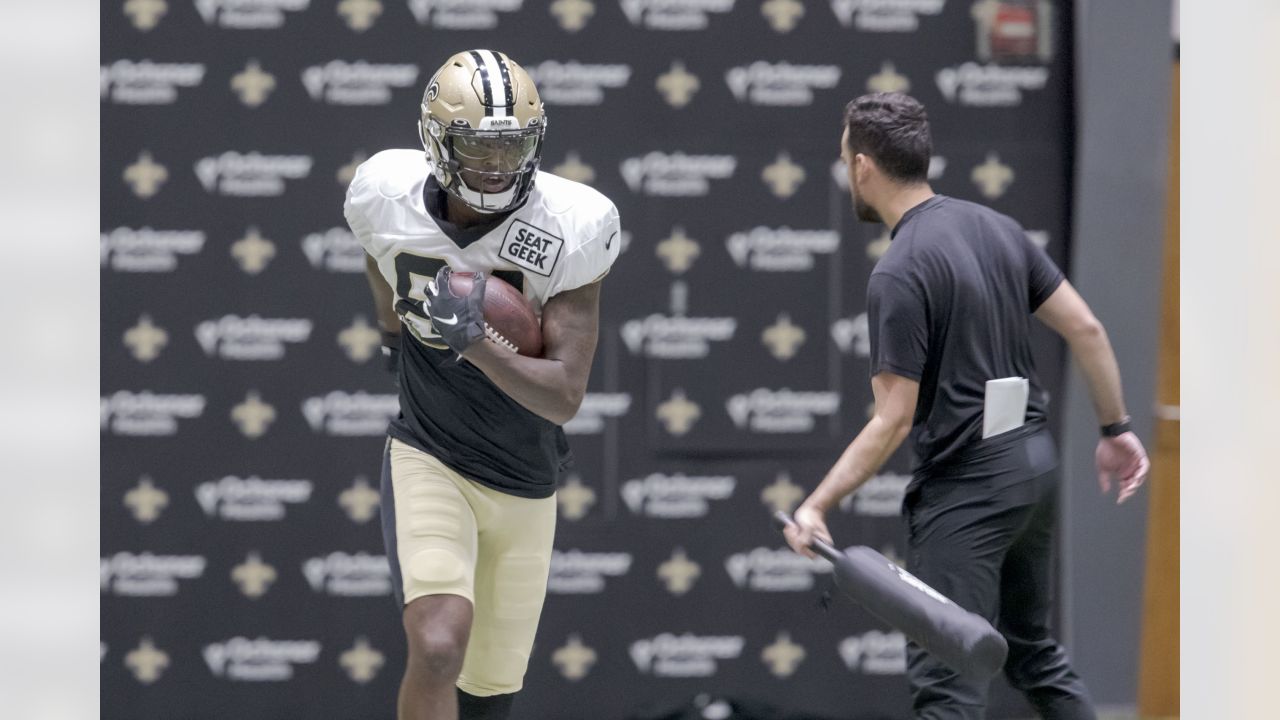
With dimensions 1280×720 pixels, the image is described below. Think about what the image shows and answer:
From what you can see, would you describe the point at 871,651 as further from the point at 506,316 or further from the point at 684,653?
the point at 506,316

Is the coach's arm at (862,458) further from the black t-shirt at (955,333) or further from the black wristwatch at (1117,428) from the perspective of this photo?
the black wristwatch at (1117,428)

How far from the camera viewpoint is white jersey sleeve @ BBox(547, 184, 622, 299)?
3.34 meters

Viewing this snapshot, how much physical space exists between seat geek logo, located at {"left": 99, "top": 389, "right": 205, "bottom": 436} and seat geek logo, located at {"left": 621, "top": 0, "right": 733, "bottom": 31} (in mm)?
1952

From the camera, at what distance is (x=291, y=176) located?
4727 mm

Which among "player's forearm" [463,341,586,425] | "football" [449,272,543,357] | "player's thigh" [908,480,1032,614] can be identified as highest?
"football" [449,272,543,357]

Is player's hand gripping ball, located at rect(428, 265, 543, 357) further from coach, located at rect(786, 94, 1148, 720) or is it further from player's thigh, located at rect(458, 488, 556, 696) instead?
coach, located at rect(786, 94, 1148, 720)

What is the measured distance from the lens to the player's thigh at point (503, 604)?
3430 millimetres

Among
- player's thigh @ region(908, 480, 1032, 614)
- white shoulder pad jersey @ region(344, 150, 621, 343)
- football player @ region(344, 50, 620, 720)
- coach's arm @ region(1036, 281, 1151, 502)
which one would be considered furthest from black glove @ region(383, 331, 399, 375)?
coach's arm @ region(1036, 281, 1151, 502)

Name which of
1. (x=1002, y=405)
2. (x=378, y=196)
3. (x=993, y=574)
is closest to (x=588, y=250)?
(x=378, y=196)

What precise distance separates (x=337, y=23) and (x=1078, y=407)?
112 inches

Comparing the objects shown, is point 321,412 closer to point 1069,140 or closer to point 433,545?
point 433,545

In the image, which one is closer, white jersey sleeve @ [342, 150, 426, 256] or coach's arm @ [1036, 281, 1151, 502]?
white jersey sleeve @ [342, 150, 426, 256]

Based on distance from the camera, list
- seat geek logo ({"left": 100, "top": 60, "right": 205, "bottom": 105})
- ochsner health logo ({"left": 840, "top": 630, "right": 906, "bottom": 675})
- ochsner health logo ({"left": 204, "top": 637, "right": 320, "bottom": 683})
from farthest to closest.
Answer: ochsner health logo ({"left": 840, "top": 630, "right": 906, "bottom": 675}) < ochsner health logo ({"left": 204, "top": 637, "right": 320, "bottom": 683}) < seat geek logo ({"left": 100, "top": 60, "right": 205, "bottom": 105})

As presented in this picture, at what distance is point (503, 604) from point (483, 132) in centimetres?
114
